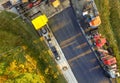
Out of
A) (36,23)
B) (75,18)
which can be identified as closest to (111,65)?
(75,18)

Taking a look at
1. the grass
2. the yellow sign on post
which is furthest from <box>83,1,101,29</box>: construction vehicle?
the grass

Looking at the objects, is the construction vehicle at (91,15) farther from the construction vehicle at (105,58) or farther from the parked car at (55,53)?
the parked car at (55,53)

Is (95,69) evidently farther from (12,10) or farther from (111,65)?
(12,10)

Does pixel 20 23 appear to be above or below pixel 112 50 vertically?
above

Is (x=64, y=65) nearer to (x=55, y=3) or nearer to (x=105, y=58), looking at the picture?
(x=105, y=58)

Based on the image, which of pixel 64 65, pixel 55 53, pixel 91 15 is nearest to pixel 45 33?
pixel 55 53

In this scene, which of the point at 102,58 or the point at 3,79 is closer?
the point at 3,79

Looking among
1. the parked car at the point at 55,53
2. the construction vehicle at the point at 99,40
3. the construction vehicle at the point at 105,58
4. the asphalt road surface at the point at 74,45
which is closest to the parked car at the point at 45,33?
the asphalt road surface at the point at 74,45
